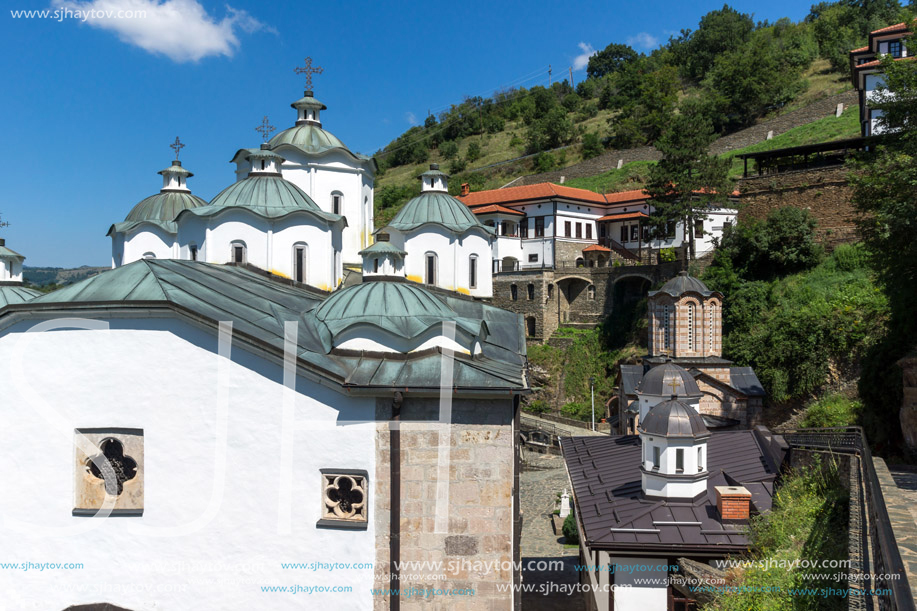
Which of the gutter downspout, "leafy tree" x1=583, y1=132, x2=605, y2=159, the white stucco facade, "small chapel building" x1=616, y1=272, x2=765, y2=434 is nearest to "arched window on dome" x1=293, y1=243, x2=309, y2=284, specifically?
the white stucco facade

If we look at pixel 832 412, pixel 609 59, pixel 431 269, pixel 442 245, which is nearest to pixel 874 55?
pixel 832 412

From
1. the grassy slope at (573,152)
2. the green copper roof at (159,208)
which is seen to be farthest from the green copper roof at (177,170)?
the grassy slope at (573,152)

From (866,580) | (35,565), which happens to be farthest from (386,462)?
(866,580)

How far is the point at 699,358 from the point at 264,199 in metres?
15.1

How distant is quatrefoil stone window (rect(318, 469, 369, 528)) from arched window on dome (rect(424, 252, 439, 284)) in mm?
8484

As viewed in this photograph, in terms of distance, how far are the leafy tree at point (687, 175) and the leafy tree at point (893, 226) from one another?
41.4 ft

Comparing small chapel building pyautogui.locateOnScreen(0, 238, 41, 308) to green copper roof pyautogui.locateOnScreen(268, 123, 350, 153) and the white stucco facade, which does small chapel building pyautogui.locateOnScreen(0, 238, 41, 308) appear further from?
the white stucco facade

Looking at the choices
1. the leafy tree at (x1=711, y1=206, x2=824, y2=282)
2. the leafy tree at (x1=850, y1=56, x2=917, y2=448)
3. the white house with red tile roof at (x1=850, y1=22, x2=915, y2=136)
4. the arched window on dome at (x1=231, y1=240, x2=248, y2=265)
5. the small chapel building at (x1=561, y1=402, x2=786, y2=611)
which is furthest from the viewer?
Result: the white house with red tile roof at (x1=850, y1=22, x2=915, y2=136)

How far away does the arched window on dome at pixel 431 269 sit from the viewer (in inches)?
628

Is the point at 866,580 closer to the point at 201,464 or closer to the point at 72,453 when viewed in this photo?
the point at 201,464

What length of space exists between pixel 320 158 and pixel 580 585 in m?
11.7

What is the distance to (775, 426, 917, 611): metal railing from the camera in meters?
3.42

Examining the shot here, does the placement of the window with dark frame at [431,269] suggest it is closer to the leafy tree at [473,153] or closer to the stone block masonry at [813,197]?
the stone block masonry at [813,197]

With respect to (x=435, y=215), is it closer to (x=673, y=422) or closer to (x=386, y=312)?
(x=386, y=312)
